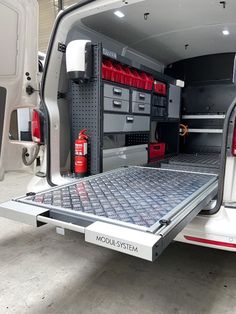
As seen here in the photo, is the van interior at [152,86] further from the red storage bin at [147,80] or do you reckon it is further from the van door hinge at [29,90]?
the van door hinge at [29,90]

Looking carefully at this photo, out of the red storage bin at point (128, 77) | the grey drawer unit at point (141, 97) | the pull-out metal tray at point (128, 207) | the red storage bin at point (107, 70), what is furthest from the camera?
the grey drawer unit at point (141, 97)

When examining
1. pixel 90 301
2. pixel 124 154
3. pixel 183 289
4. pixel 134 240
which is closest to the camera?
pixel 134 240

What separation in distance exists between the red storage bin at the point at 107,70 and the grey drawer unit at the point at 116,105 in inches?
7.7

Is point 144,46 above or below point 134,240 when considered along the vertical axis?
above

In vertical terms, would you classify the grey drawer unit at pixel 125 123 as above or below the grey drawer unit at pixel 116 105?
below

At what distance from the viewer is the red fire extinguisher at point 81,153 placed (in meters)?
2.31

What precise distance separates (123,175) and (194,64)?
2545 millimetres

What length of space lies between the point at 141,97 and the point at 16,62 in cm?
138

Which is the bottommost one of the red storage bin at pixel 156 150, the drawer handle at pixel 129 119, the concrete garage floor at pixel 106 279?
the concrete garage floor at pixel 106 279

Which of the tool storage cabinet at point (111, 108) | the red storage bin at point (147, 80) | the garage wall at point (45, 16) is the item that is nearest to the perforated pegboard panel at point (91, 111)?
the tool storage cabinet at point (111, 108)

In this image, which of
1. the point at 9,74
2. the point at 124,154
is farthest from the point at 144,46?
the point at 9,74

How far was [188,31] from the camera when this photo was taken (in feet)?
9.77

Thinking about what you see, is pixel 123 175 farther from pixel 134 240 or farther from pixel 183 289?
pixel 134 240

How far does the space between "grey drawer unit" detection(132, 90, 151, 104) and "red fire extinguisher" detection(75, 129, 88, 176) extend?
0.84 meters
